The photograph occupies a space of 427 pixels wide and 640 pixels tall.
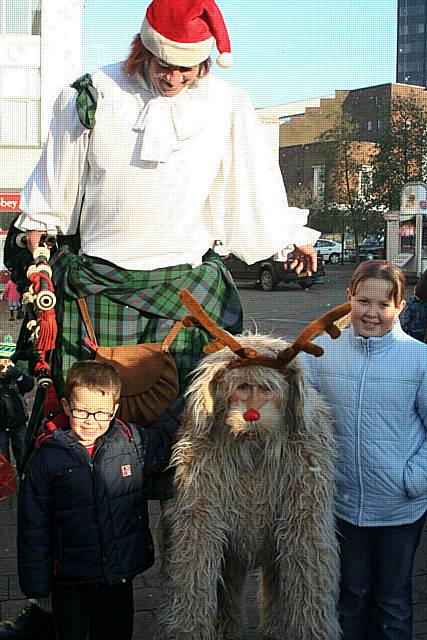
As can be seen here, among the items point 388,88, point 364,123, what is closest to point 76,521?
point 364,123

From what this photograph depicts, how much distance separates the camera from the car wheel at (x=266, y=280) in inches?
886

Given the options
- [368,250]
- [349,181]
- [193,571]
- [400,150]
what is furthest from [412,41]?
[193,571]

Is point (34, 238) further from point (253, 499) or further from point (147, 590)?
point (147, 590)

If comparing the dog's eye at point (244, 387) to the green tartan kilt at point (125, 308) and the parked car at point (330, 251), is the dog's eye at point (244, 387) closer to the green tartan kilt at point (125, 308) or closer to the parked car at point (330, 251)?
the green tartan kilt at point (125, 308)

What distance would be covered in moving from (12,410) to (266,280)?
17553 mm

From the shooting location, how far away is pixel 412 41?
140 meters

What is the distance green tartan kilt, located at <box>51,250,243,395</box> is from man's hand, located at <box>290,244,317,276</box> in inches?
13.2

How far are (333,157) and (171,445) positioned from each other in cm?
3609

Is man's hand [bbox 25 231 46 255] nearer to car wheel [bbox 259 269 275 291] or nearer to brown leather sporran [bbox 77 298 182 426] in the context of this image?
brown leather sporran [bbox 77 298 182 426]

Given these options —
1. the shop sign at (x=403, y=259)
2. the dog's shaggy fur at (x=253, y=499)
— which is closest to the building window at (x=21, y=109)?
the shop sign at (x=403, y=259)

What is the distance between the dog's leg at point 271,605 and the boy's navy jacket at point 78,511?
18.2 inches

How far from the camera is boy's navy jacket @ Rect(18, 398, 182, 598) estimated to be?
→ 2.61 m

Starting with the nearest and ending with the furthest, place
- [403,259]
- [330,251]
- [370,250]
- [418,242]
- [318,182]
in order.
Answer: [418,242], [403,259], [370,250], [330,251], [318,182]

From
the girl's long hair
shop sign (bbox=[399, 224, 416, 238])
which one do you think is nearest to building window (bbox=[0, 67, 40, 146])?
shop sign (bbox=[399, 224, 416, 238])
